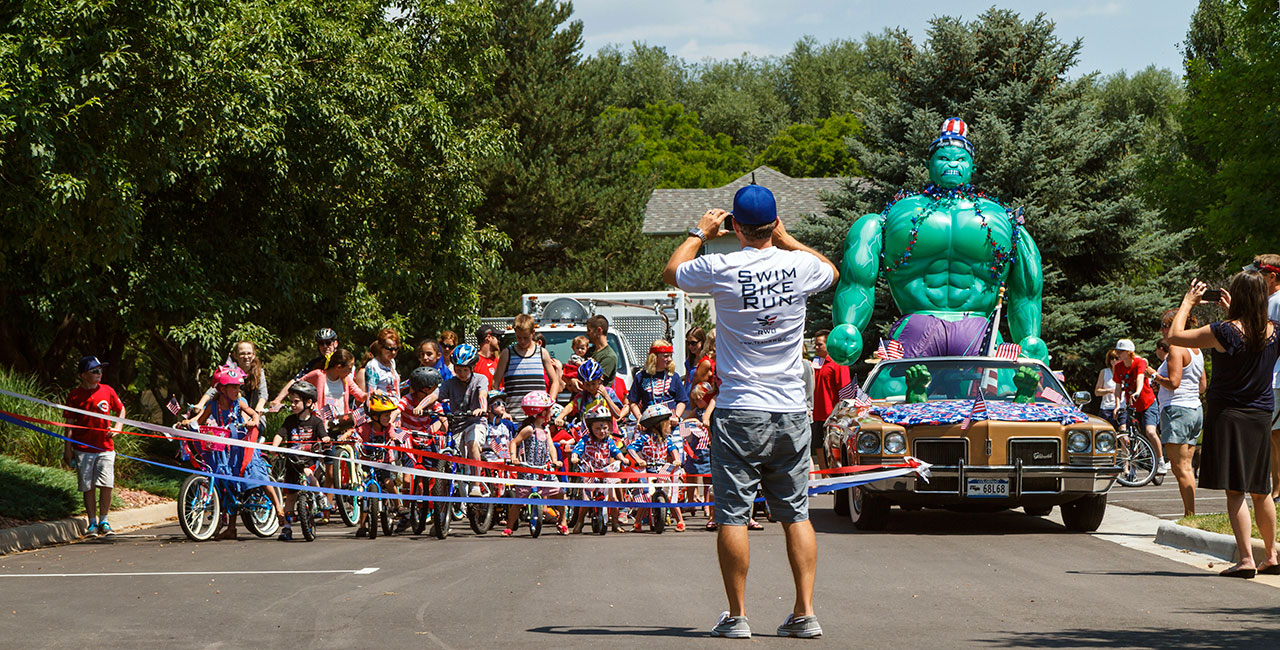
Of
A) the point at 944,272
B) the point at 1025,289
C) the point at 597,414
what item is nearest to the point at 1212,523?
the point at 1025,289

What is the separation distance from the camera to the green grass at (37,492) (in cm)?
1258

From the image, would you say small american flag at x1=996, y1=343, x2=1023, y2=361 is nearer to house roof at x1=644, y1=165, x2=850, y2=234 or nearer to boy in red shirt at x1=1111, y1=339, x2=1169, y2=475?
boy in red shirt at x1=1111, y1=339, x2=1169, y2=475

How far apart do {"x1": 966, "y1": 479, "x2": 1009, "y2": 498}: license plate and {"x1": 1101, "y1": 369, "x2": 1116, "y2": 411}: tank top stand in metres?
7.95

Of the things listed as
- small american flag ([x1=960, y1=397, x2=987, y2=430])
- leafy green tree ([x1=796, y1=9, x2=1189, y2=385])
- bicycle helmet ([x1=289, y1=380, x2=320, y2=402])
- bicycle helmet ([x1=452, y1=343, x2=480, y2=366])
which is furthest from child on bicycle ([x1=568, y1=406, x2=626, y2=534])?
leafy green tree ([x1=796, y1=9, x2=1189, y2=385])

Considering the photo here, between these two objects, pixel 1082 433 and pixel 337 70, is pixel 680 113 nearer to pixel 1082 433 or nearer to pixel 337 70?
pixel 337 70

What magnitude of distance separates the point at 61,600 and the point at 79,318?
1133 cm

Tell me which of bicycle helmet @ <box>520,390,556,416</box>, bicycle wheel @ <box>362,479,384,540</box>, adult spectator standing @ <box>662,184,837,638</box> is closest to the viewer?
adult spectator standing @ <box>662,184,837,638</box>

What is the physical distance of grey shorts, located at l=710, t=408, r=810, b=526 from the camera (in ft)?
21.4

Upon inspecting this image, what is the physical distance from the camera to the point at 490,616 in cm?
742

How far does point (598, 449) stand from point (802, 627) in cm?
670

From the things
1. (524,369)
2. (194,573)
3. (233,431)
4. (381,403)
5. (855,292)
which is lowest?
(194,573)

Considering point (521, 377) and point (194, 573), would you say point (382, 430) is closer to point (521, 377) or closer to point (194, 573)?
point (521, 377)

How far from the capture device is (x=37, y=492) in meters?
13.3

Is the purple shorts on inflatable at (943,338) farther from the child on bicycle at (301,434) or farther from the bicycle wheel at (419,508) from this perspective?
the child on bicycle at (301,434)
